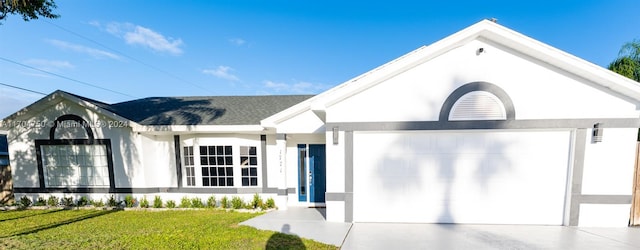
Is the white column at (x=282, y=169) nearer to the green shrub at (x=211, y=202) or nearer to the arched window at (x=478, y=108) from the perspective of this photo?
the green shrub at (x=211, y=202)

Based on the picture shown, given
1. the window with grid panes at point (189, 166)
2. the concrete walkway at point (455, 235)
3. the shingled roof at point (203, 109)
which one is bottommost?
the concrete walkway at point (455, 235)

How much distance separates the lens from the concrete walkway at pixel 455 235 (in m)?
4.66

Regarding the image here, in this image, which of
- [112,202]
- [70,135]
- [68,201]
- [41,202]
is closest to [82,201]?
[68,201]

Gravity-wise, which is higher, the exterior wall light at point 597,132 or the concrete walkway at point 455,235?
the exterior wall light at point 597,132

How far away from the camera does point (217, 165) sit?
8.32 meters

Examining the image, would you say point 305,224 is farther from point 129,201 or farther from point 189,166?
point 129,201

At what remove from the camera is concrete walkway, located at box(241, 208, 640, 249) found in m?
4.66

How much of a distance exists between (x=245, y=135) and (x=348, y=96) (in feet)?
14.1

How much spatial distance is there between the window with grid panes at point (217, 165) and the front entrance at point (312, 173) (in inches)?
102

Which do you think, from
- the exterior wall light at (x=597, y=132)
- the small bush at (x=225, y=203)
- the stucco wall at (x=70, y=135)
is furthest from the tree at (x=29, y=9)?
the exterior wall light at (x=597, y=132)

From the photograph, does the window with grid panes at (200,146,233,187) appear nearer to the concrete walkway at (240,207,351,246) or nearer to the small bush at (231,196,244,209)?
the small bush at (231,196,244,209)

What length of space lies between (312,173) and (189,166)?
455cm

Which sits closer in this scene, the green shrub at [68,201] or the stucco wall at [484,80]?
the stucco wall at [484,80]

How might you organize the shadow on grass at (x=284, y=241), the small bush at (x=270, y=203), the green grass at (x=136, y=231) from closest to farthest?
the shadow on grass at (x=284, y=241) → the green grass at (x=136, y=231) → the small bush at (x=270, y=203)
